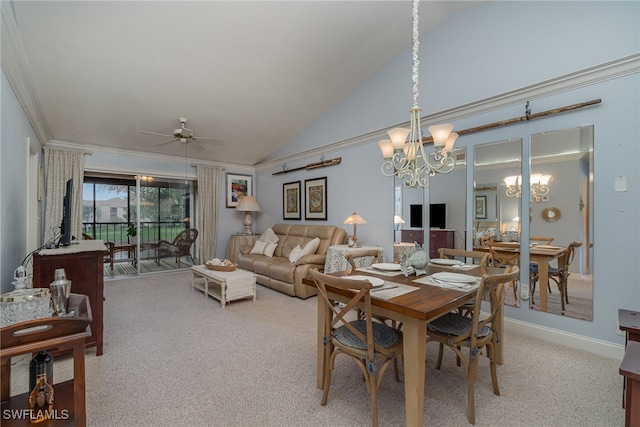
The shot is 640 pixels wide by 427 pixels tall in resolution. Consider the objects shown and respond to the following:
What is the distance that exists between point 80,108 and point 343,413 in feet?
16.6

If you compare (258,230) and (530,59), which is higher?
(530,59)

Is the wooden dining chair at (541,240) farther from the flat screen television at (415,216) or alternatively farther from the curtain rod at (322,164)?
the curtain rod at (322,164)

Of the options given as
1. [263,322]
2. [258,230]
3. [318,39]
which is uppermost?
[318,39]

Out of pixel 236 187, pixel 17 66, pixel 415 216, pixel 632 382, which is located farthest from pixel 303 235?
pixel 632 382

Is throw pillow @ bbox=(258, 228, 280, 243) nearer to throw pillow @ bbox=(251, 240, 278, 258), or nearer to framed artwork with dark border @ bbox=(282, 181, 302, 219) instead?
throw pillow @ bbox=(251, 240, 278, 258)

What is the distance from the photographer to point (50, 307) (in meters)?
1.30

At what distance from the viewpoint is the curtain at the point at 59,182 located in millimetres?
4582

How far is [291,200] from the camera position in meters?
6.04

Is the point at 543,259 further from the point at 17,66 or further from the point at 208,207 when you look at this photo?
the point at 208,207

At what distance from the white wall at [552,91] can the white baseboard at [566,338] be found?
45 millimetres

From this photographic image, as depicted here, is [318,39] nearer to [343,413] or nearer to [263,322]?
[263,322]

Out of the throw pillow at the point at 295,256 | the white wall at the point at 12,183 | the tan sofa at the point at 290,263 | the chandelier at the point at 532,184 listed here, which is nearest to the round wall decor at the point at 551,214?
the chandelier at the point at 532,184

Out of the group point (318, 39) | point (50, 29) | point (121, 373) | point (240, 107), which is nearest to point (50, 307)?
point (121, 373)

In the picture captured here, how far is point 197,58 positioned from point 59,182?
3352 mm
